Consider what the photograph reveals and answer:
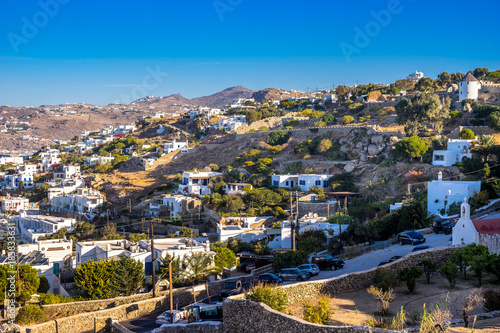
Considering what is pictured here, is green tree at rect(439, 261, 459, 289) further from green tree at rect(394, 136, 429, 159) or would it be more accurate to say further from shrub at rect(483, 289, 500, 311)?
green tree at rect(394, 136, 429, 159)

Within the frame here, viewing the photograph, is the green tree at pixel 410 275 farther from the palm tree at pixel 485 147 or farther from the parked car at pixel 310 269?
the palm tree at pixel 485 147

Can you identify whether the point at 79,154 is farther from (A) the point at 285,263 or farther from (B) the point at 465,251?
(B) the point at 465,251

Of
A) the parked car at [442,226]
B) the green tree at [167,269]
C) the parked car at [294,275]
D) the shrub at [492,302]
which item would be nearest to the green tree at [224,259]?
the green tree at [167,269]

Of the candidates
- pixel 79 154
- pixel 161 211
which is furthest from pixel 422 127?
pixel 79 154

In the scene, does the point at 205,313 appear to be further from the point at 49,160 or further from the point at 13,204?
the point at 49,160

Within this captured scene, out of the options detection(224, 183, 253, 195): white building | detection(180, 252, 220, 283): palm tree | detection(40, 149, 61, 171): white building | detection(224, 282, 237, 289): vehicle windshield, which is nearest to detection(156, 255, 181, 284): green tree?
detection(180, 252, 220, 283): palm tree

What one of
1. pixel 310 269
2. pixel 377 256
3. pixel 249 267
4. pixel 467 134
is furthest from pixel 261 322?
pixel 467 134
